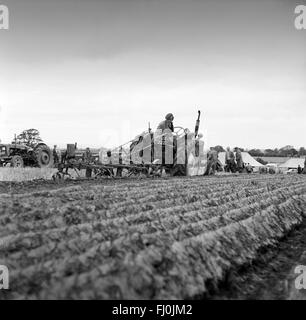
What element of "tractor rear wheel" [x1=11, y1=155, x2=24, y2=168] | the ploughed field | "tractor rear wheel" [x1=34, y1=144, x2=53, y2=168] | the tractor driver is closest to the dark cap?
the tractor driver

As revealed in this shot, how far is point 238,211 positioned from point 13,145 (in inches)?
605

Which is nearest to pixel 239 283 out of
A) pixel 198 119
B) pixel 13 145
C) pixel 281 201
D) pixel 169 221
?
pixel 169 221

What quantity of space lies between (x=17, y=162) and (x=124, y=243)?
16.1 meters

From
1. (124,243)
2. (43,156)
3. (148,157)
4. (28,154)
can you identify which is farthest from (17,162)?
(124,243)

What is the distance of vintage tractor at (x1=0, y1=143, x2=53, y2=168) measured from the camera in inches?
767

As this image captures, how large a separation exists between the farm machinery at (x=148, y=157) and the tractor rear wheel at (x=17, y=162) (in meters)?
4.68

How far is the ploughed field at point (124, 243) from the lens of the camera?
3402mm

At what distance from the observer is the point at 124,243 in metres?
4.09

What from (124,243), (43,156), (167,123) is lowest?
(124,243)

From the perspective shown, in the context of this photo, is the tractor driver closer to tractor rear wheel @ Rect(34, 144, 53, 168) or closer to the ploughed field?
tractor rear wheel @ Rect(34, 144, 53, 168)

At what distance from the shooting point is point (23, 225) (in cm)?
461

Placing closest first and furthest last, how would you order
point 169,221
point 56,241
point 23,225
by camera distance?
1. point 56,241
2. point 23,225
3. point 169,221

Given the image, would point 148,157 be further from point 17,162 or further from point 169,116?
point 17,162
